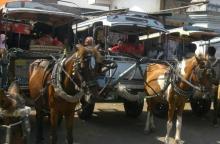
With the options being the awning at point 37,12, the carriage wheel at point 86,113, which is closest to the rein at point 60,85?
the awning at point 37,12

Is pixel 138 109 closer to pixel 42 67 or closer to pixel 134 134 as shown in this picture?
pixel 134 134

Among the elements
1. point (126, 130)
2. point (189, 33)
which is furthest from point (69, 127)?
point (189, 33)

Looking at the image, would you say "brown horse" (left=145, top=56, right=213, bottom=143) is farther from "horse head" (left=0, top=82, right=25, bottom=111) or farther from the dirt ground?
"horse head" (left=0, top=82, right=25, bottom=111)

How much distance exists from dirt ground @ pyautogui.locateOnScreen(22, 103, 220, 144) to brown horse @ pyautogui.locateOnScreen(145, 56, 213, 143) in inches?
33.8

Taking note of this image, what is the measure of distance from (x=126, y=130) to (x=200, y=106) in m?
2.94

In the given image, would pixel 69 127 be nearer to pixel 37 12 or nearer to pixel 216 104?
pixel 37 12

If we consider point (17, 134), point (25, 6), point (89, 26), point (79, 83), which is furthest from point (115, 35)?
point (17, 134)

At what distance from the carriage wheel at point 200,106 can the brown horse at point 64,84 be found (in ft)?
17.6

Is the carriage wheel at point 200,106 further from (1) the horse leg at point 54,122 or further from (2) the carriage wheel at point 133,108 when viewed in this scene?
(1) the horse leg at point 54,122

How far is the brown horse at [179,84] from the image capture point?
345 inches

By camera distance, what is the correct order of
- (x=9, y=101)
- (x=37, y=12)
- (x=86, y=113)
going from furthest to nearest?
(x=86, y=113), (x=37, y=12), (x=9, y=101)

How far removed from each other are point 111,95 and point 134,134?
119 centimetres

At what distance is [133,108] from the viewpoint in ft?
38.4

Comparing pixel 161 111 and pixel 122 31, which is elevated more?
pixel 122 31
